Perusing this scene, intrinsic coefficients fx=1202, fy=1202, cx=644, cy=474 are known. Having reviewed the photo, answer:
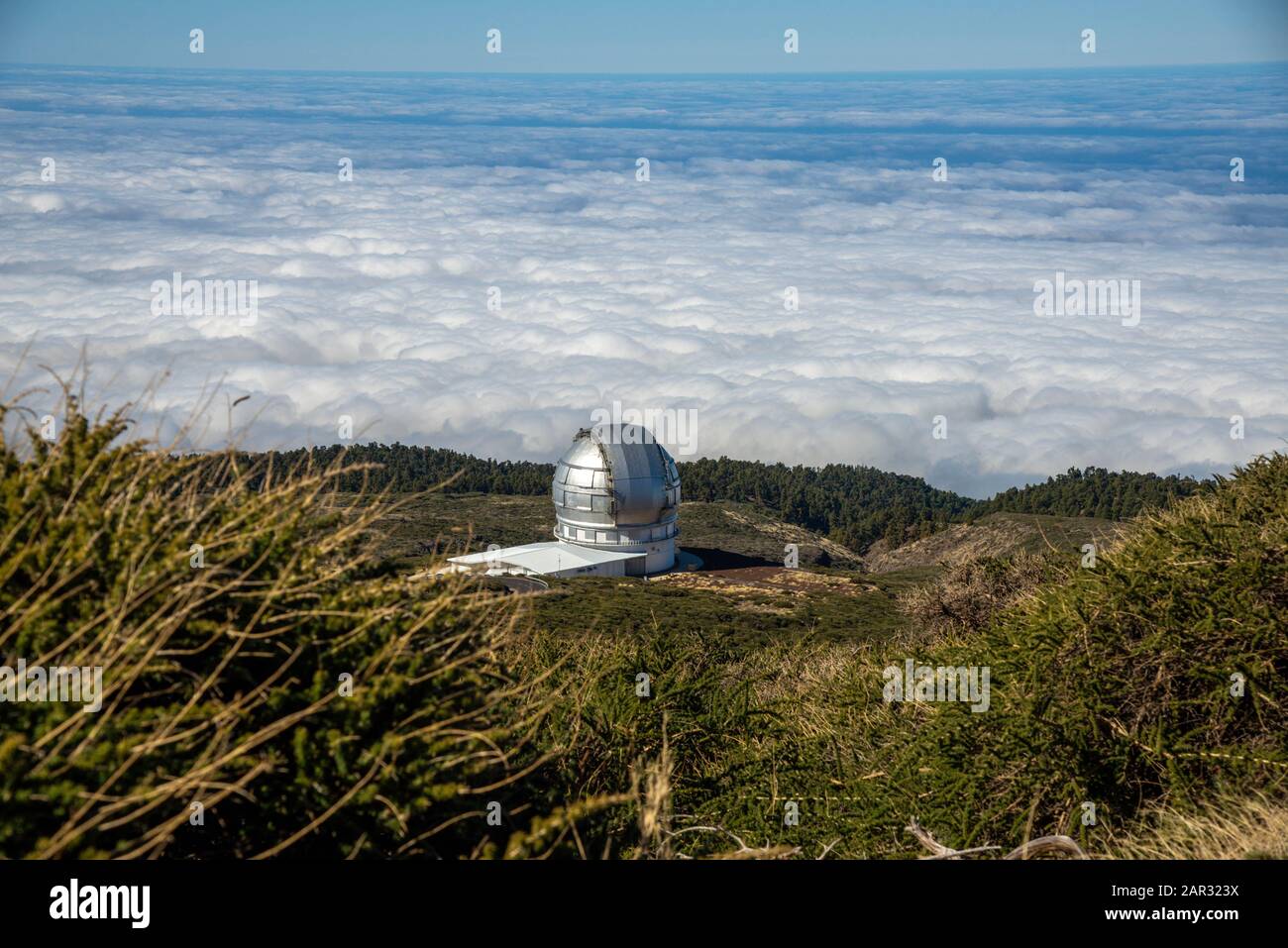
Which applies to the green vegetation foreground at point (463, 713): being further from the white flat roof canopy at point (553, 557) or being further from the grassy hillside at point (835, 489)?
the grassy hillside at point (835, 489)

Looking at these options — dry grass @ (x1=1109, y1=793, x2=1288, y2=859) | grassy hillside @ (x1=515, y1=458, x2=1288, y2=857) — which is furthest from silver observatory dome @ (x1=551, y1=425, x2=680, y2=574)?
dry grass @ (x1=1109, y1=793, x2=1288, y2=859)

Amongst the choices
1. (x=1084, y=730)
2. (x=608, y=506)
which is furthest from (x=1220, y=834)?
(x=608, y=506)

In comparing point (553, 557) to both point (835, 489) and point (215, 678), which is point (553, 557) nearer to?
point (215, 678)

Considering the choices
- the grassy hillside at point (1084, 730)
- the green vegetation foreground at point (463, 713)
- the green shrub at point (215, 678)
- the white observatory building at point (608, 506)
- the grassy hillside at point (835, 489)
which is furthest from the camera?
the grassy hillside at point (835, 489)

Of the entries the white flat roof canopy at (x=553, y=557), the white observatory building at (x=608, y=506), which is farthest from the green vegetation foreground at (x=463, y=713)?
the white flat roof canopy at (x=553, y=557)

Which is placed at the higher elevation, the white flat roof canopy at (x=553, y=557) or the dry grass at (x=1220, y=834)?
the dry grass at (x=1220, y=834)
